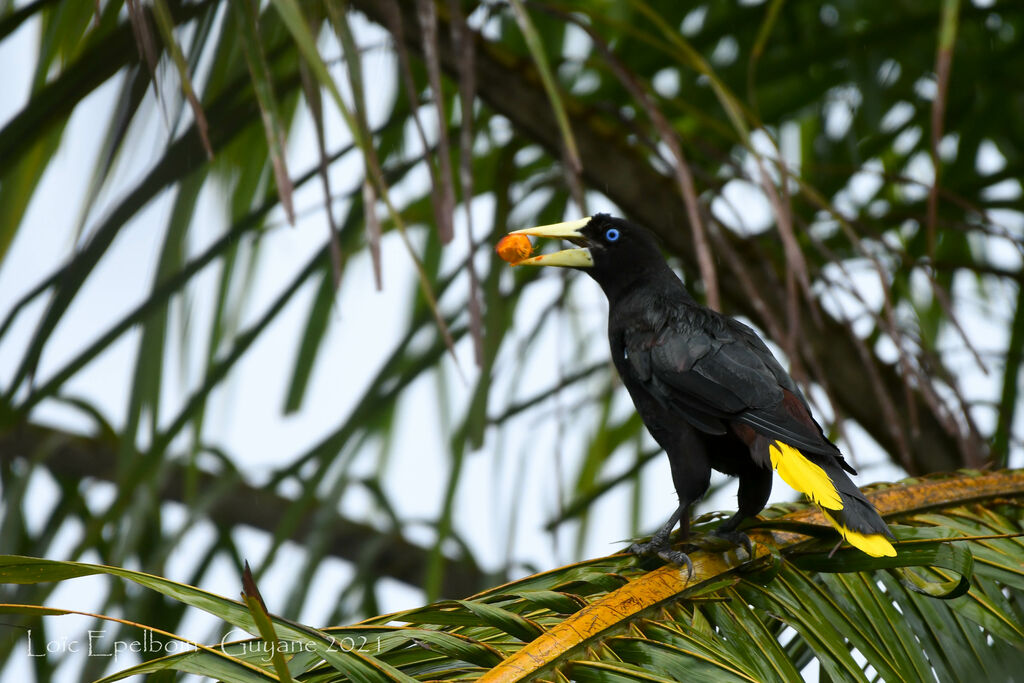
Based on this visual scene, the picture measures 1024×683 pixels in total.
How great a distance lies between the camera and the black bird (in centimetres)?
173

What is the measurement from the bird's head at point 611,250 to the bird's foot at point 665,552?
69 cm

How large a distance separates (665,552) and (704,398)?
1.19 feet

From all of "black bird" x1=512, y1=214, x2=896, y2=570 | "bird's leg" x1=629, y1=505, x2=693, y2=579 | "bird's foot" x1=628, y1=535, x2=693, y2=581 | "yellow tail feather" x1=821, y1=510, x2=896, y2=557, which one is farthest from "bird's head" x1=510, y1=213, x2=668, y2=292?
"yellow tail feather" x1=821, y1=510, x2=896, y2=557

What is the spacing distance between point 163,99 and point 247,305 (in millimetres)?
1314

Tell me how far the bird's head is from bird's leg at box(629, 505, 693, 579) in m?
0.58

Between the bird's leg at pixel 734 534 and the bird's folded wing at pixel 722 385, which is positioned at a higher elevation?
the bird's folded wing at pixel 722 385

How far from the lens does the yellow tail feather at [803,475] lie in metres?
1.53

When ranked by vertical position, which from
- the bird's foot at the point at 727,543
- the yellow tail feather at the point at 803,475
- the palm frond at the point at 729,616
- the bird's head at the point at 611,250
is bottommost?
the palm frond at the point at 729,616

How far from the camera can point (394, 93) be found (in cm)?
269

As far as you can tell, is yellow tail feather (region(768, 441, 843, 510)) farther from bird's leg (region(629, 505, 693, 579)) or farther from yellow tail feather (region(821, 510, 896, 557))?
bird's leg (region(629, 505, 693, 579))

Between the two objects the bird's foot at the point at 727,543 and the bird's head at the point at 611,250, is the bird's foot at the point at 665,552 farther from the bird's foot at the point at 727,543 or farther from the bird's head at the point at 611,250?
the bird's head at the point at 611,250

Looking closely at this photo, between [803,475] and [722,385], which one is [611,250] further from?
[803,475]

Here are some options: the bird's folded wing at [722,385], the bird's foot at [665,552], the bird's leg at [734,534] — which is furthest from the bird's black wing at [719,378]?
the bird's foot at [665,552]

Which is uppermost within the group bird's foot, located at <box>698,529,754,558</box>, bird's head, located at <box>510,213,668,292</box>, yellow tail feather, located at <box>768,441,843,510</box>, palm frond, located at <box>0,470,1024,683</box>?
bird's head, located at <box>510,213,668,292</box>
